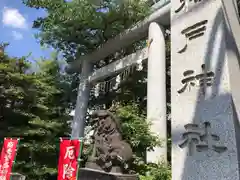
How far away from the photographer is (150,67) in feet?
19.4

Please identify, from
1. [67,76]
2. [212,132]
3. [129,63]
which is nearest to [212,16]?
[212,132]

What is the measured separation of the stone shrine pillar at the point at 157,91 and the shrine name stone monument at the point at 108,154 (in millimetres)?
1357

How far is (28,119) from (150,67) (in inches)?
155

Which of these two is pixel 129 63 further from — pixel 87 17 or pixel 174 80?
pixel 174 80

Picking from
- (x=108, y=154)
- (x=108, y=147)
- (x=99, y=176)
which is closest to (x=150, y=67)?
(x=108, y=147)

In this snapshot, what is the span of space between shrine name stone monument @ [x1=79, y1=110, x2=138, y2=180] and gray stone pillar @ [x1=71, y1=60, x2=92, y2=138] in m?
3.73

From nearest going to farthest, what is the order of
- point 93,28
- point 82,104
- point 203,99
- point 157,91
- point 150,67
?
point 203,99 → point 157,91 → point 150,67 → point 93,28 → point 82,104

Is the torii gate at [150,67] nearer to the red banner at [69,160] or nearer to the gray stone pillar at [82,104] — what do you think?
the gray stone pillar at [82,104]

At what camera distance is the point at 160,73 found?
230 inches

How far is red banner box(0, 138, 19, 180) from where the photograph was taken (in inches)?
198

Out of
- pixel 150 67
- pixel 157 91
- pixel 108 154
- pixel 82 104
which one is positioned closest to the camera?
pixel 108 154

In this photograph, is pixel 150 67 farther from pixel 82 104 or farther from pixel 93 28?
pixel 82 104

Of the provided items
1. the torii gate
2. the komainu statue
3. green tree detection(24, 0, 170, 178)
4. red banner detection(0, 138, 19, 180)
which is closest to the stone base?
the komainu statue

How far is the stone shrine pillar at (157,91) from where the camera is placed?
5.19m
